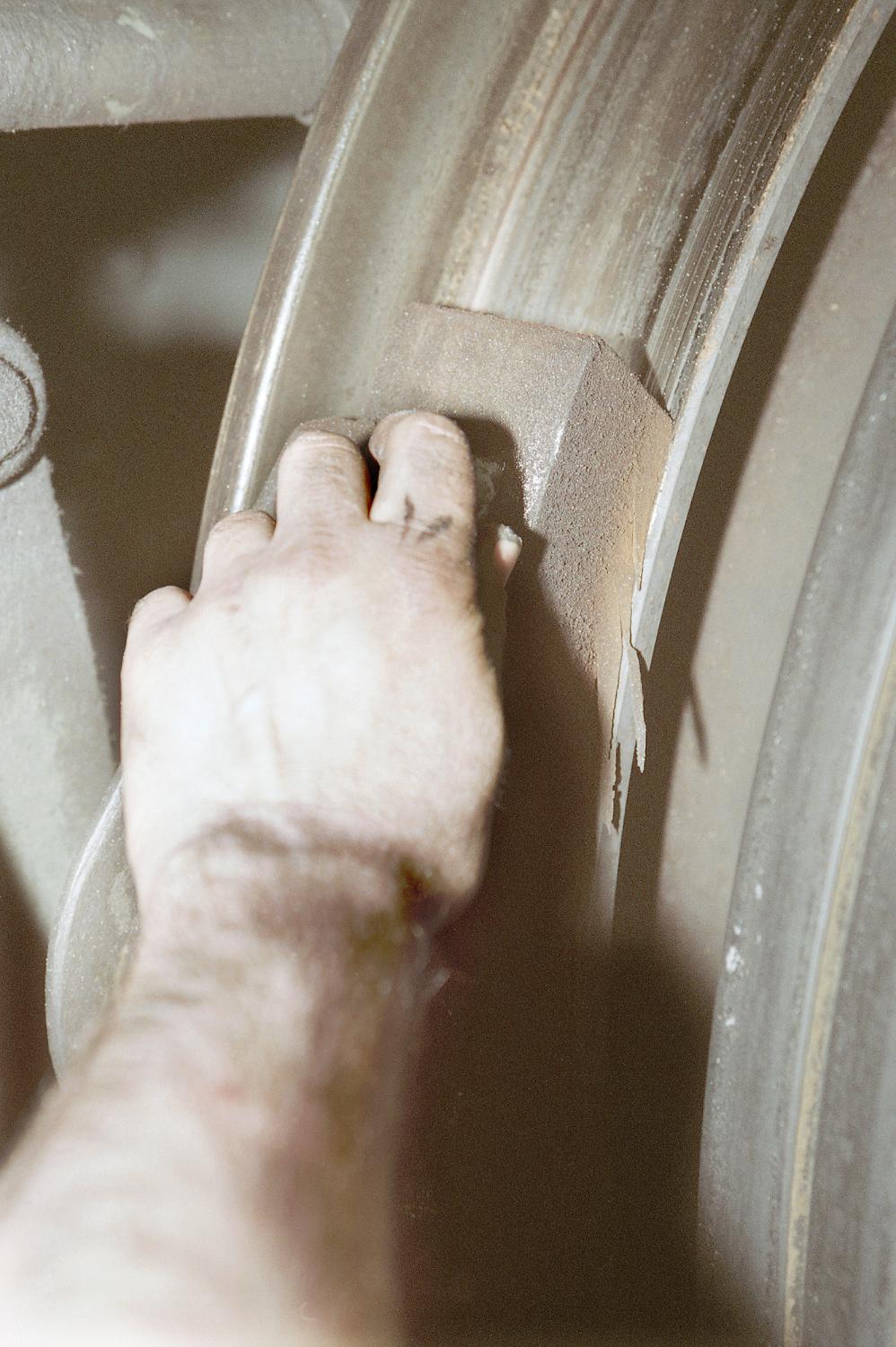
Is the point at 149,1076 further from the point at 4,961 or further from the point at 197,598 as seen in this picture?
the point at 4,961

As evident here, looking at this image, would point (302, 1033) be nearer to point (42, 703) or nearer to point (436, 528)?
point (436, 528)

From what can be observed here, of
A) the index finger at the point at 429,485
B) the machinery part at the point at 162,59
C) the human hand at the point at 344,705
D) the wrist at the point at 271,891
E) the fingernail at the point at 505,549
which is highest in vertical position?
the machinery part at the point at 162,59

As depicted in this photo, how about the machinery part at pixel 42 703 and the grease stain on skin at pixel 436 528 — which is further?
the machinery part at pixel 42 703

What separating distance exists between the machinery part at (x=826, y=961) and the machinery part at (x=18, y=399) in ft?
1.80

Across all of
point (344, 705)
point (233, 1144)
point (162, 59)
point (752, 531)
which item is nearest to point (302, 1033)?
point (233, 1144)

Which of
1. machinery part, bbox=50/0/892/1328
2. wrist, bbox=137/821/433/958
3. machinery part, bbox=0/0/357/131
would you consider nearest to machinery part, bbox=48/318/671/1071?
machinery part, bbox=50/0/892/1328

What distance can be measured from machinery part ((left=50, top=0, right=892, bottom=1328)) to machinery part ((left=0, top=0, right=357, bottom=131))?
12 cm

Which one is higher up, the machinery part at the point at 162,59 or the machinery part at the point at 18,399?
the machinery part at the point at 162,59

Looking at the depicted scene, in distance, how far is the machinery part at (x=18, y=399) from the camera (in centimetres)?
68

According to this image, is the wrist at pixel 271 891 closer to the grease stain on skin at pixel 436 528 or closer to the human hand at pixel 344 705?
the human hand at pixel 344 705

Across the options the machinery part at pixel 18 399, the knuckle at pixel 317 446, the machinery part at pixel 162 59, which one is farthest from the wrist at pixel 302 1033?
the machinery part at pixel 162 59

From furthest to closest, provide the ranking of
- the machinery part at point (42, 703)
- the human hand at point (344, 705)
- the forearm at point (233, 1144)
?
the machinery part at point (42, 703) < the human hand at point (344, 705) < the forearm at point (233, 1144)

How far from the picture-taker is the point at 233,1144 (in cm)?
41

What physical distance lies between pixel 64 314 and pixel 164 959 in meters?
0.68
